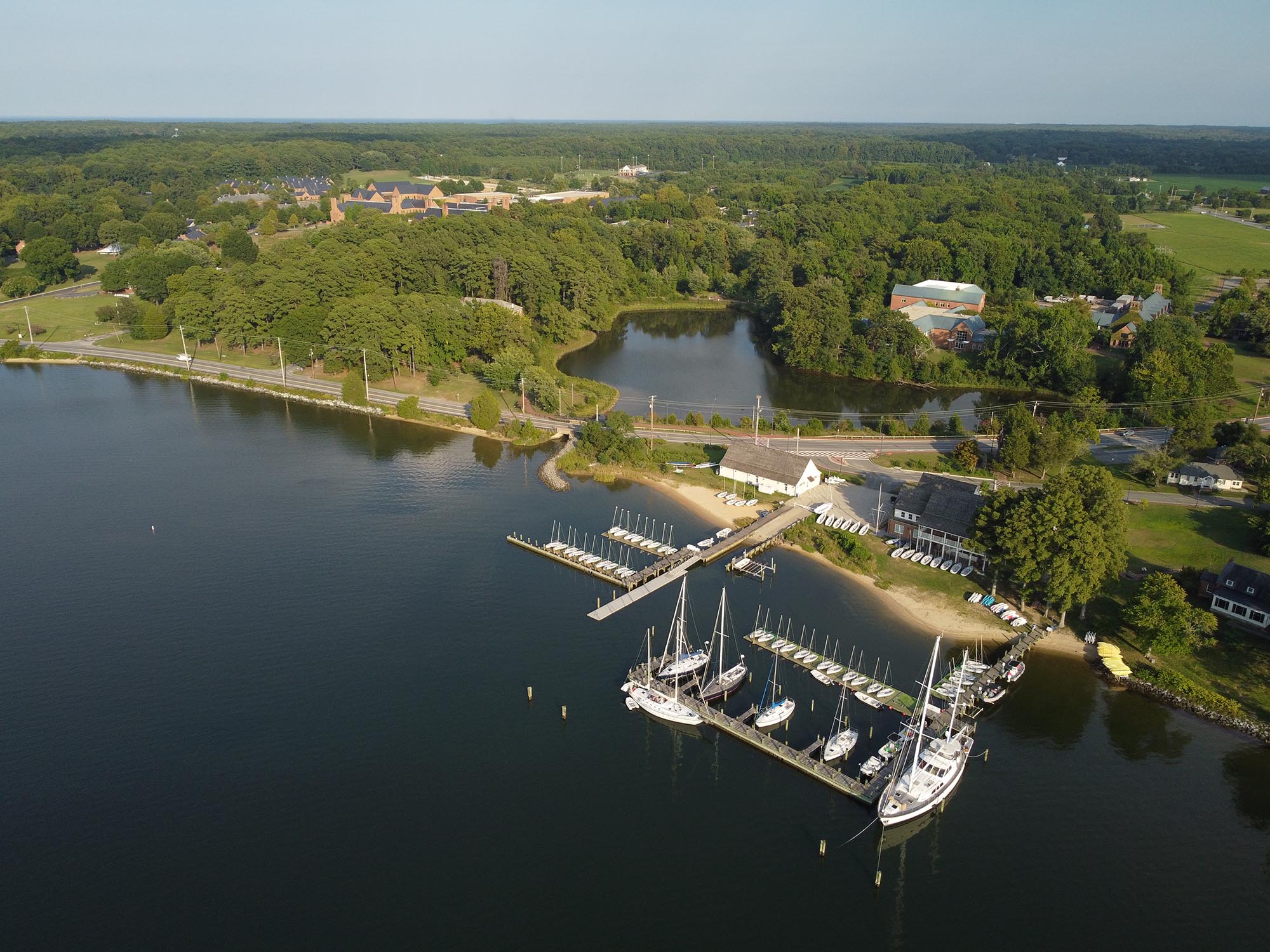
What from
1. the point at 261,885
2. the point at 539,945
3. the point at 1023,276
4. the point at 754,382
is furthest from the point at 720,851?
the point at 1023,276

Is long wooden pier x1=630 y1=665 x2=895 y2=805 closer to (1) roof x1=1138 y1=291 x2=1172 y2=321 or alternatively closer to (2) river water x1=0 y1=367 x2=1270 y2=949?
(2) river water x1=0 y1=367 x2=1270 y2=949

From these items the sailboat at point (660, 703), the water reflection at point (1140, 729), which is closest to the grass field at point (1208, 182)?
the water reflection at point (1140, 729)

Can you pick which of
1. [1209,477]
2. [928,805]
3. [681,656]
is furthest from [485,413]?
[1209,477]

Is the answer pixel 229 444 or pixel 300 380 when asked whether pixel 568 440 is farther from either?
pixel 300 380

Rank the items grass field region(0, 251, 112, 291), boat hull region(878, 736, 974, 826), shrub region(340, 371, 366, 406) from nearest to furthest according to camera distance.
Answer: boat hull region(878, 736, 974, 826) → shrub region(340, 371, 366, 406) → grass field region(0, 251, 112, 291)

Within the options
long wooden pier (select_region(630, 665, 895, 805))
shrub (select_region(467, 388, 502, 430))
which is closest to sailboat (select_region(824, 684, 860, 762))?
long wooden pier (select_region(630, 665, 895, 805))
